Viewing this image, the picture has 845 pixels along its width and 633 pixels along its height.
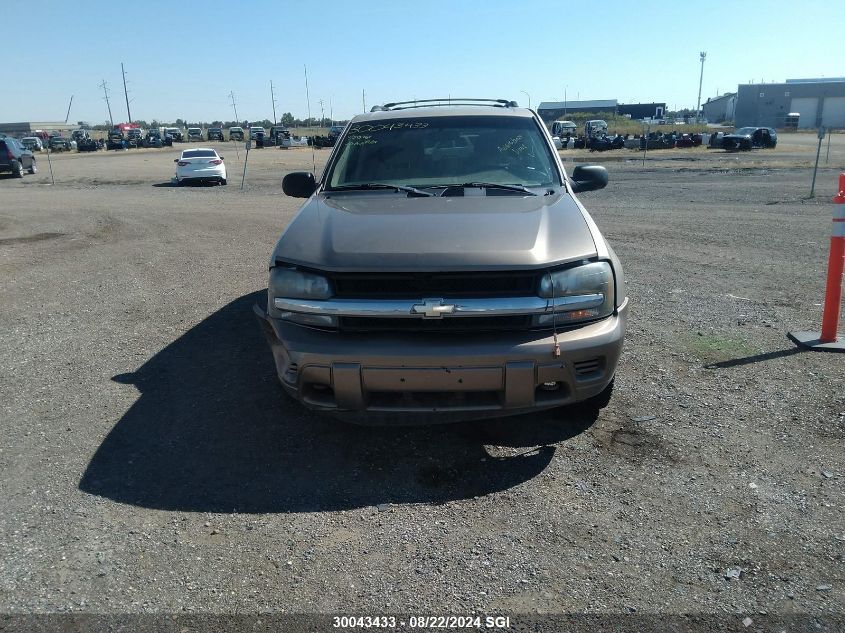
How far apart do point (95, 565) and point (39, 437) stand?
153 centimetres

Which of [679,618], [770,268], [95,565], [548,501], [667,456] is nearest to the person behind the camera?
[679,618]

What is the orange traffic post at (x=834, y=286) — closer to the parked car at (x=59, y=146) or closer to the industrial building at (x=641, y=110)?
the parked car at (x=59, y=146)

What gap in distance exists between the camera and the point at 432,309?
131 inches

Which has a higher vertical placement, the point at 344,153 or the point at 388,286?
the point at 344,153

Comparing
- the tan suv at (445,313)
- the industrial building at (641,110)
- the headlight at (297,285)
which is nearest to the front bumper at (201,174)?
the tan suv at (445,313)

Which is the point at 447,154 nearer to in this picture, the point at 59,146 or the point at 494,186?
the point at 494,186

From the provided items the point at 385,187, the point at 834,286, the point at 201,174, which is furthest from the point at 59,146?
the point at 834,286

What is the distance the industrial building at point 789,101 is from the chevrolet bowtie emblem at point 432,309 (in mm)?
96670

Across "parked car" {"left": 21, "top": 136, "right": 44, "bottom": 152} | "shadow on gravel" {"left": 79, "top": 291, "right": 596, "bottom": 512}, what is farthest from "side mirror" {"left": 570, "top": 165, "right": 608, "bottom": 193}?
"parked car" {"left": 21, "top": 136, "right": 44, "bottom": 152}

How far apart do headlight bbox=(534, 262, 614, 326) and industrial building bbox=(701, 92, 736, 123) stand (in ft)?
366

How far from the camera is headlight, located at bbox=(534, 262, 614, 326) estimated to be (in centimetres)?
341

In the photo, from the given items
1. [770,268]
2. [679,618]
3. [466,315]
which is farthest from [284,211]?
[679,618]

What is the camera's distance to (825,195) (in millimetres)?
16594

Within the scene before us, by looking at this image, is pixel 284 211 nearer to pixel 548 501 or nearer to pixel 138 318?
pixel 138 318
